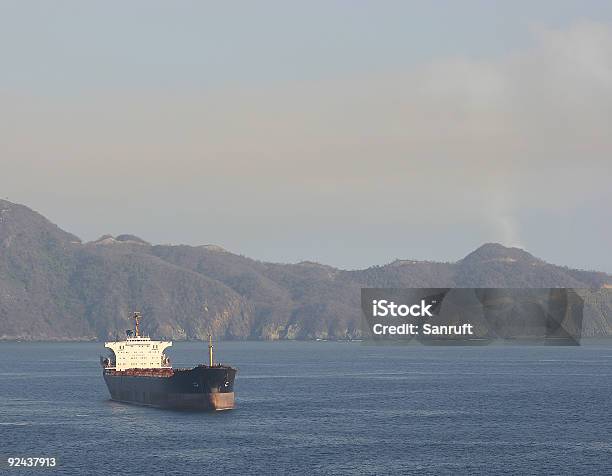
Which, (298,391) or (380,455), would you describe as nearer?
(380,455)

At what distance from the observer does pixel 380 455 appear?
11025 cm

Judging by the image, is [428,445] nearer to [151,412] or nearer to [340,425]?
[340,425]

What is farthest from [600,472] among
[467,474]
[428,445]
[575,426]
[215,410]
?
[215,410]

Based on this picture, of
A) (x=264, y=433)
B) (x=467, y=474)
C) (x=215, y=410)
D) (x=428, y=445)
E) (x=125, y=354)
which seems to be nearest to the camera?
(x=467, y=474)

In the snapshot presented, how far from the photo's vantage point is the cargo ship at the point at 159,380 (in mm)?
143750

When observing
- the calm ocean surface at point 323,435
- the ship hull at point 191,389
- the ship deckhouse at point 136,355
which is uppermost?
the ship deckhouse at point 136,355

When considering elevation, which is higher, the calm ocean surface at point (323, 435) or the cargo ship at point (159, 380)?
the cargo ship at point (159, 380)

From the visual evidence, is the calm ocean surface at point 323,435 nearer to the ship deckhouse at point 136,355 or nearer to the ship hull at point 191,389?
the ship hull at point 191,389

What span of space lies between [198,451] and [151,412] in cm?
3815

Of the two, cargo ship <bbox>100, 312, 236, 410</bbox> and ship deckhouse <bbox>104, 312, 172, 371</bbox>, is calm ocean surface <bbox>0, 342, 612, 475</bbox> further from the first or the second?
ship deckhouse <bbox>104, 312, 172, 371</bbox>

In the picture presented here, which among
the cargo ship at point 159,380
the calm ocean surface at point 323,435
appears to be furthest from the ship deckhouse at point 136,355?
the calm ocean surface at point 323,435

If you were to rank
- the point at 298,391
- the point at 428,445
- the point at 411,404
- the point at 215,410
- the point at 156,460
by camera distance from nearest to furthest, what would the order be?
the point at 156,460
the point at 428,445
the point at 215,410
the point at 411,404
the point at 298,391

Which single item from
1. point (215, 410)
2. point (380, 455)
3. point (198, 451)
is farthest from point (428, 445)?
point (215, 410)

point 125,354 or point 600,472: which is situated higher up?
point 125,354
